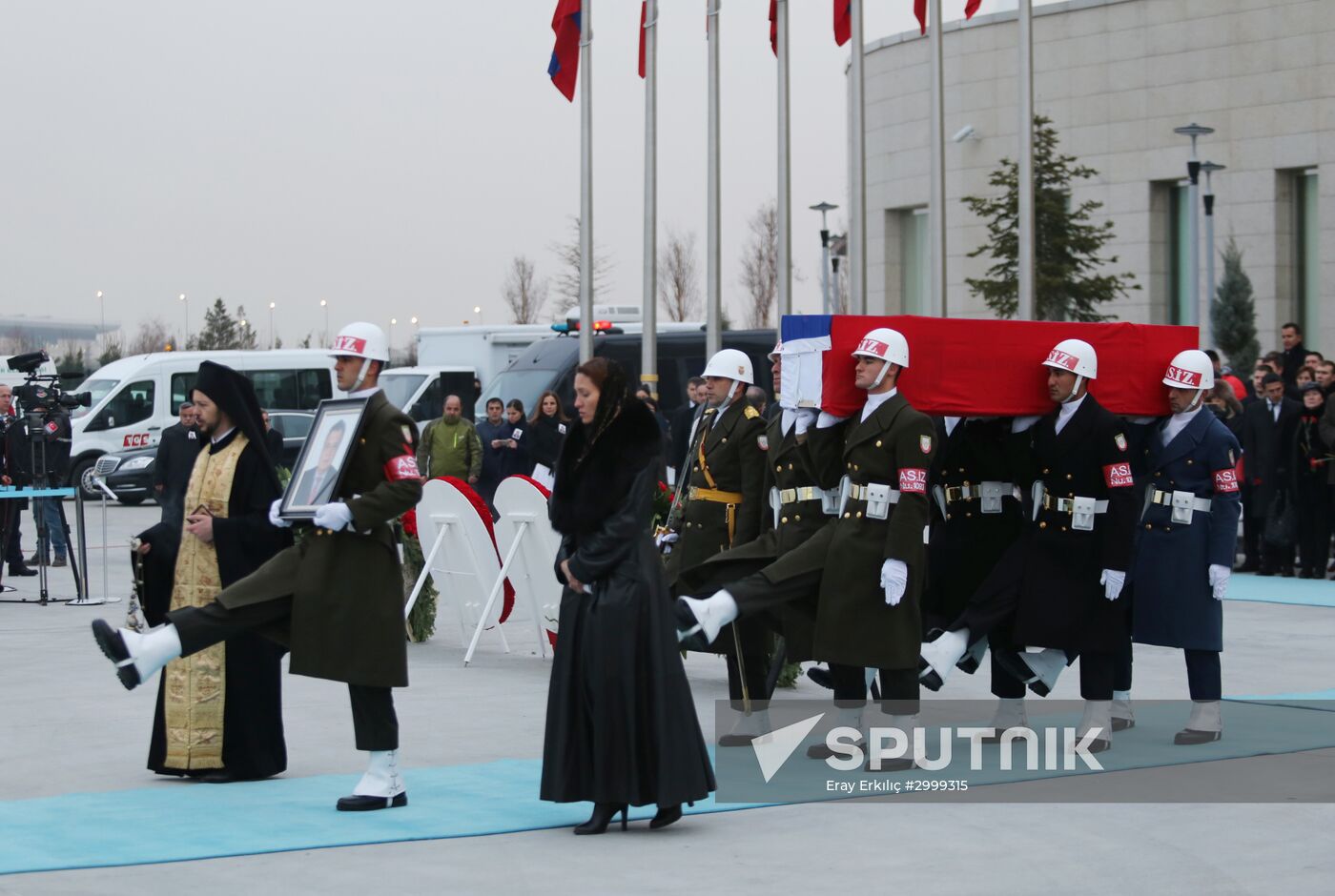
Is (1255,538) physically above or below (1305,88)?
below

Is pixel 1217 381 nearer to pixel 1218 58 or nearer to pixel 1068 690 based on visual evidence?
pixel 1068 690

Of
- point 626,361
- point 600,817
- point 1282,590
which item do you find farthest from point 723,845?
point 626,361

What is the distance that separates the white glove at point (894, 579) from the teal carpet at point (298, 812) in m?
0.88

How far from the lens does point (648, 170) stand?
26250 millimetres

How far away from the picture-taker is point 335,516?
7.31 meters

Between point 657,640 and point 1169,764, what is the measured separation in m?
2.94

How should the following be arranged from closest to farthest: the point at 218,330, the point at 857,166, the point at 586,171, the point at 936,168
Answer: the point at 936,168
the point at 857,166
the point at 586,171
the point at 218,330

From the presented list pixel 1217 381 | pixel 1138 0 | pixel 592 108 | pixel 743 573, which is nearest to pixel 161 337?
pixel 1138 0

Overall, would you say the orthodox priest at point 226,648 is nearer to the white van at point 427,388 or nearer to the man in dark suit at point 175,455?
the man in dark suit at point 175,455

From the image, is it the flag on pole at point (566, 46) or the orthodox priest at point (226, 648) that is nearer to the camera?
the orthodox priest at point (226, 648)

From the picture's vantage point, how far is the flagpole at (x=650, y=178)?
2591 centimetres

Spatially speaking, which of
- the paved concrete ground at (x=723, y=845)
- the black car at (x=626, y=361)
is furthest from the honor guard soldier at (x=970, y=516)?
the black car at (x=626, y=361)

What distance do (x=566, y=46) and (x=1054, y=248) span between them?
1744 cm

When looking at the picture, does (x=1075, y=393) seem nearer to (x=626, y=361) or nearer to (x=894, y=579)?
(x=894, y=579)
